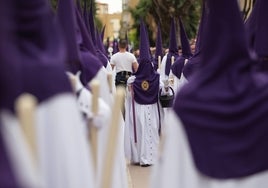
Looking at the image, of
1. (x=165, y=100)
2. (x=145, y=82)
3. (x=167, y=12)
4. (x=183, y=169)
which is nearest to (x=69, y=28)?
(x=183, y=169)

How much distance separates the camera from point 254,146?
2.46 m

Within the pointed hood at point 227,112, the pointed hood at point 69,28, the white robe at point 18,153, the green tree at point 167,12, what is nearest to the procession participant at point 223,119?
the pointed hood at point 227,112

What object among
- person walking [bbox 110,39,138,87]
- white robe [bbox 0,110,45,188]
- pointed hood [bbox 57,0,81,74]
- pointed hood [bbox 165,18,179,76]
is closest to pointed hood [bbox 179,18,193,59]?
person walking [bbox 110,39,138,87]

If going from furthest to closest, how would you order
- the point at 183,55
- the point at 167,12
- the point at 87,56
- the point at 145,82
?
the point at 167,12, the point at 183,55, the point at 145,82, the point at 87,56

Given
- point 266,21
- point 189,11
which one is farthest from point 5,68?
point 189,11

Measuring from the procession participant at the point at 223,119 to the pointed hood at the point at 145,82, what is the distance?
581 centimetres

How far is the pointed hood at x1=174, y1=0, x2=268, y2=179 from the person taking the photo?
2431 millimetres

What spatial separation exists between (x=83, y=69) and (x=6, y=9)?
2188 millimetres

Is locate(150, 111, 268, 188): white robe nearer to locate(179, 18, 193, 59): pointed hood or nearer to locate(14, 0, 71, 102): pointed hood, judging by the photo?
locate(14, 0, 71, 102): pointed hood

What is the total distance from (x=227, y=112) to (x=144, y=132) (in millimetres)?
6101

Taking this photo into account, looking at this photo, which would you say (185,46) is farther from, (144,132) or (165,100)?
(144,132)

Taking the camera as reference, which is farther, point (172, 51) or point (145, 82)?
point (172, 51)

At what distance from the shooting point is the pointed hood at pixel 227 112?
243 cm

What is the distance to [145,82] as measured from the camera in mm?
8336
